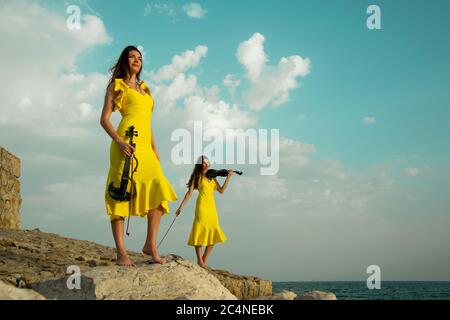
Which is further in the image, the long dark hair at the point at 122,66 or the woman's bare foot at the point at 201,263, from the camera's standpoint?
the woman's bare foot at the point at 201,263

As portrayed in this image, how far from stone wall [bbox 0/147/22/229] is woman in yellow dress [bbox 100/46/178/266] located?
1022 centimetres

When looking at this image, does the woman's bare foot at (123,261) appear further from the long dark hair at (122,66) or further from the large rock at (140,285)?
the long dark hair at (122,66)

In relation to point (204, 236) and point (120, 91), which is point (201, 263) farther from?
point (120, 91)

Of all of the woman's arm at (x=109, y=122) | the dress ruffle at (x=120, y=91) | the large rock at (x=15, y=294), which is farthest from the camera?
the dress ruffle at (x=120, y=91)

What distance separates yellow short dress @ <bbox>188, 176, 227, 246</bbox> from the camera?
11070mm

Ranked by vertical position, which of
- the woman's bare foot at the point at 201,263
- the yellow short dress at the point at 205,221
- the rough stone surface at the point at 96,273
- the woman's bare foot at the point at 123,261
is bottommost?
the woman's bare foot at the point at 201,263

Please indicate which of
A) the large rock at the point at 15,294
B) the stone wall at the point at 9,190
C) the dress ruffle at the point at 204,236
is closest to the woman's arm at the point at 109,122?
the large rock at the point at 15,294

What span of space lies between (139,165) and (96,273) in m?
1.37

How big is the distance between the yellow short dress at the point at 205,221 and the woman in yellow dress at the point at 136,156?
5.61 m

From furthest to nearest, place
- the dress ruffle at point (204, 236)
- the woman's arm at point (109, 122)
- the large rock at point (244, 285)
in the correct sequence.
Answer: the dress ruffle at point (204, 236) → the large rock at point (244, 285) → the woman's arm at point (109, 122)

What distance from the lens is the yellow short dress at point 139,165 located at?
17.5ft

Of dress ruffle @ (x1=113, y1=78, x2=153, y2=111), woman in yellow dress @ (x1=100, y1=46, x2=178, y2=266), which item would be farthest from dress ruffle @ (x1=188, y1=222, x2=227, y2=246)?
dress ruffle @ (x1=113, y1=78, x2=153, y2=111)

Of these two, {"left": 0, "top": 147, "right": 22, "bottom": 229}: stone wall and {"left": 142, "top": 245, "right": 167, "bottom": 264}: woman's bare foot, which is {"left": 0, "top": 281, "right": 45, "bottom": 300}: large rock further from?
{"left": 0, "top": 147, "right": 22, "bottom": 229}: stone wall
